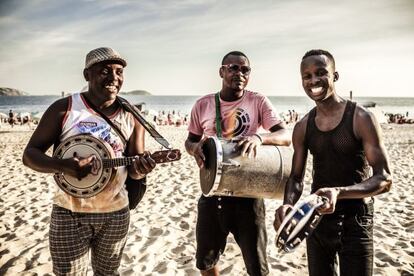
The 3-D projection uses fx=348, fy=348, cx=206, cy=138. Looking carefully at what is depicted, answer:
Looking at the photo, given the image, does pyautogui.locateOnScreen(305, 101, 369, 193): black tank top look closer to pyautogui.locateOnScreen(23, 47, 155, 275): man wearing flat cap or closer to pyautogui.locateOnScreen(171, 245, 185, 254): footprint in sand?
pyautogui.locateOnScreen(23, 47, 155, 275): man wearing flat cap

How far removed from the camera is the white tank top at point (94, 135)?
2.63 m

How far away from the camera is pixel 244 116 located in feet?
10.7

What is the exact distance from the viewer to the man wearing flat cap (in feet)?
8.42

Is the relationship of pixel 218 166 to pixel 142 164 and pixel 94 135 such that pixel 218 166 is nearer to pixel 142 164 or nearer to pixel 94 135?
pixel 142 164

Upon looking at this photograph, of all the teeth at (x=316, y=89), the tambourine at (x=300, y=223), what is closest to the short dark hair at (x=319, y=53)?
the teeth at (x=316, y=89)

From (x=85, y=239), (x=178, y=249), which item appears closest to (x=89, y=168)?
(x=85, y=239)

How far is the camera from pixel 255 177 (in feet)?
9.29

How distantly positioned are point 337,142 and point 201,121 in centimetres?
144

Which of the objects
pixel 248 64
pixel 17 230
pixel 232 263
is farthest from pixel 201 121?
pixel 17 230

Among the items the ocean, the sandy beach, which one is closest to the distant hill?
the ocean

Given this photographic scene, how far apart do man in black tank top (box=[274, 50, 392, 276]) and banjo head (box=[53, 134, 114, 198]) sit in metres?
1.35

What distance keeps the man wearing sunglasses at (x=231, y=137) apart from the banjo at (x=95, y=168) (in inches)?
29.4

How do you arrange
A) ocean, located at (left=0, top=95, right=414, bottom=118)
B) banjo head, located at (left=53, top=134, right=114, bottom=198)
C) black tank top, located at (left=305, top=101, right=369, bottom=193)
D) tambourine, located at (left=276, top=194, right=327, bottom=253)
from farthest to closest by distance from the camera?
ocean, located at (left=0, top=95, right=414, bottom=118) < banjo head, located at (left=53, top=134, right=114, bottom=198) < black tank top, located at (left=305, top=101, right=369, bottom=193) < tambourine, located at (left=276, top=194, right=327, bottom=253)

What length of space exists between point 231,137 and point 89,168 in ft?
4.23
